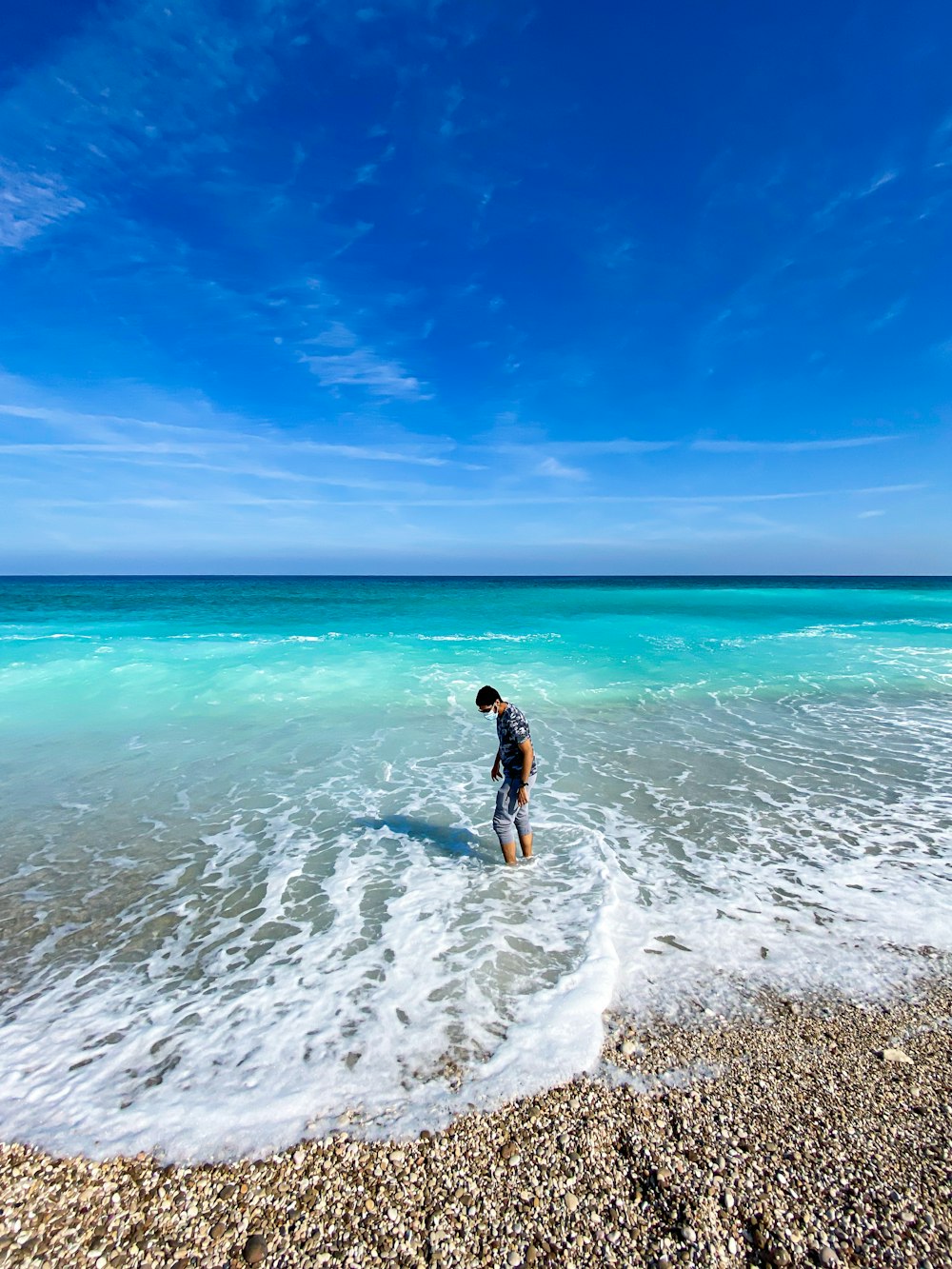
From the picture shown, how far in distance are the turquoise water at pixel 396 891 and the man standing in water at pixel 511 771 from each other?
1.54ft

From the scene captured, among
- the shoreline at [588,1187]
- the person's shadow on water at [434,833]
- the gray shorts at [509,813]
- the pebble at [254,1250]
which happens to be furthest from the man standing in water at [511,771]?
the pebble at [254,1250]

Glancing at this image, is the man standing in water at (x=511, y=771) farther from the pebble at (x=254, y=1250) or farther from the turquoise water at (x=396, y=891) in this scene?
the pebble at (x=254, y=1250)

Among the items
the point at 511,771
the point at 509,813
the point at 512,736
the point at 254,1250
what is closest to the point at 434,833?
the point at 509,813

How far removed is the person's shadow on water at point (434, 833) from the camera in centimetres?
696

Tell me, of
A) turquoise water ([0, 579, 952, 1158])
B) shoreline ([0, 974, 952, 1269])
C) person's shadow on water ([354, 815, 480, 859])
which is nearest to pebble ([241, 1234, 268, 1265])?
shoreline ([0, 974, 952, 1269])

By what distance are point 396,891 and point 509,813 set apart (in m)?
1.46

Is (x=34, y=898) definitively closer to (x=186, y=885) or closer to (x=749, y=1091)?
(x=186, y=885)

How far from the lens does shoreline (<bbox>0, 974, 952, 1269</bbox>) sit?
8.38 feet

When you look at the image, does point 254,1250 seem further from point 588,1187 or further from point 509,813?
point 509,813

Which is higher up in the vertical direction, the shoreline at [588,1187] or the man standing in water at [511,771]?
the man standing in water at [511,771]

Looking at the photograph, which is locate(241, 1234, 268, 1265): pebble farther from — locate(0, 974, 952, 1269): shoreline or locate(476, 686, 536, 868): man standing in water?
locate(476, 686, 536, 868): man standing in water

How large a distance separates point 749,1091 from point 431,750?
7990 millimetres

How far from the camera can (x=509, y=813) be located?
6.23 metres

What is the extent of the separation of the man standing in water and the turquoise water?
468 mm
